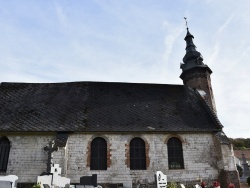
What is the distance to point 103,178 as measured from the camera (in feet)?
45.4

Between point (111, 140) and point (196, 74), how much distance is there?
10.7m

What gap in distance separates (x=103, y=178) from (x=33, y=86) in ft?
31.4

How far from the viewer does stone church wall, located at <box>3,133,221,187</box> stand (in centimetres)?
1371

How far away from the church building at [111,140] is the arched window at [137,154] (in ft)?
0.19

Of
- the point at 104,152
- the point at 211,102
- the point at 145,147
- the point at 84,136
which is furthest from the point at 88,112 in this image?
the point at 211,102

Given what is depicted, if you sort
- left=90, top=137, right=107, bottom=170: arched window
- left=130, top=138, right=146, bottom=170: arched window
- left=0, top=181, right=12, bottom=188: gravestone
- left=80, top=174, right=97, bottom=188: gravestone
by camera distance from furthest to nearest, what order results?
left=130, top=138, right=146, bottom=170: arched window < left=90, top=137, right=107, bottom=170: arched window < left=80, top=174, right=97, bottom=188: gravestone < left=0, top=181, right=12, bottom=188: gravestone

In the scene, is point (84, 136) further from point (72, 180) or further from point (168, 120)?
point (168, 120)

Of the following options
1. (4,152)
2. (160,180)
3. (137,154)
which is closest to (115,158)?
(137,154)

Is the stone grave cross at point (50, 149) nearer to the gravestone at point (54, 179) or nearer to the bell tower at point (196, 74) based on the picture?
the gravestone at point (54, 179)

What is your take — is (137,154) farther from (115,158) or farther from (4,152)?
(4,152)

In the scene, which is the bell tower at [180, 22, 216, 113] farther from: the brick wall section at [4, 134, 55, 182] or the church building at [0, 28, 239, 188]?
the brick wall section at [4, 134, 55, 182]

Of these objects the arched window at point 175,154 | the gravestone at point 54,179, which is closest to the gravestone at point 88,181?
the gravestone at point 54,179

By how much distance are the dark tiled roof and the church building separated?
0.21 feet

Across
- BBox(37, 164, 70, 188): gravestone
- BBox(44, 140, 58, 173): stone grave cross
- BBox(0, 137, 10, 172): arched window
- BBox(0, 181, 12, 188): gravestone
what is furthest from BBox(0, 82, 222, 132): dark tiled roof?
BBox(0, 181, 12, 188): gravestone
